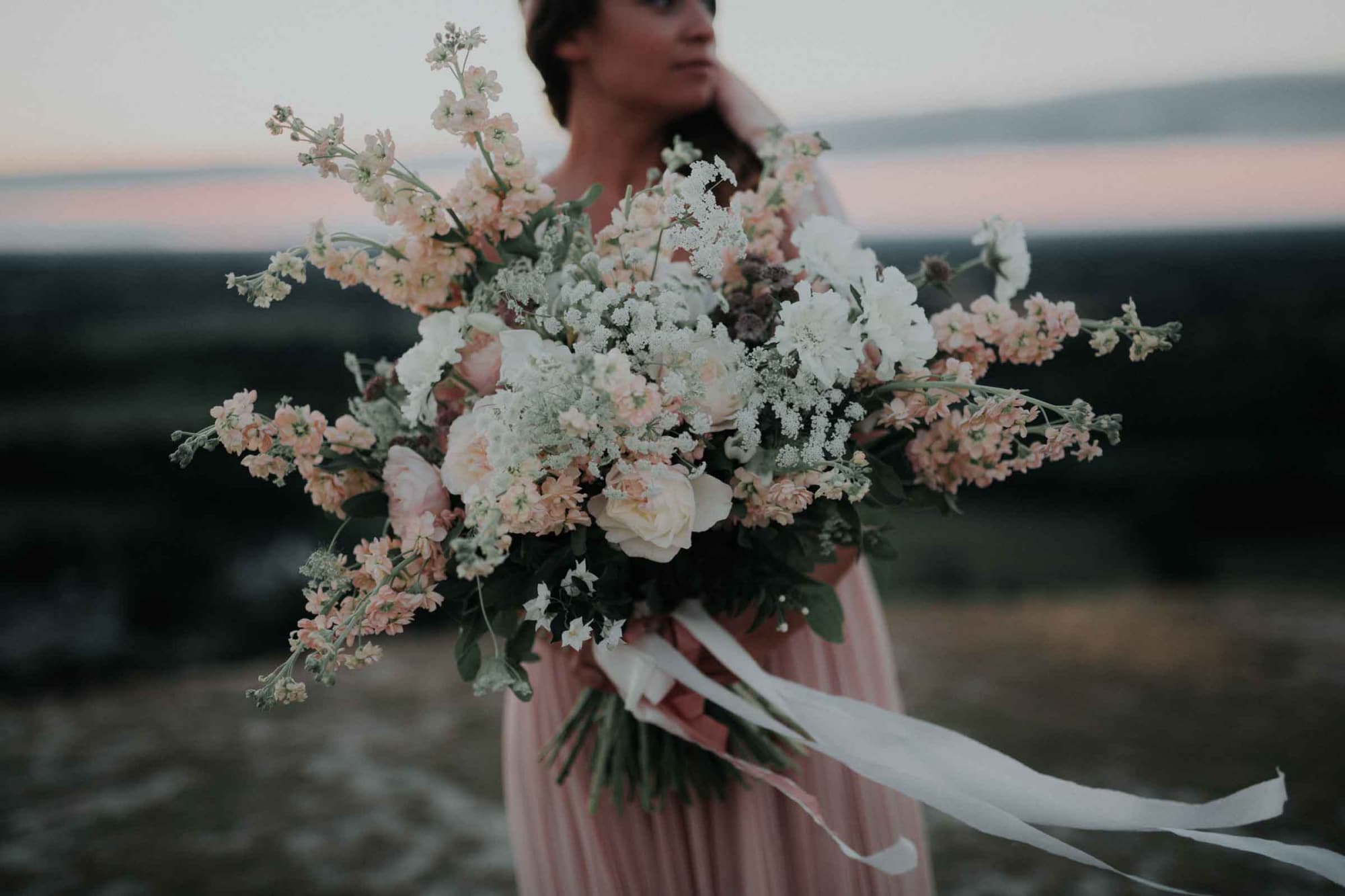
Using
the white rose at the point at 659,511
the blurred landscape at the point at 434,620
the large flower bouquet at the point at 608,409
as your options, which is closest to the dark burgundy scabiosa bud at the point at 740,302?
the large flower bouquet at the point at 608,409

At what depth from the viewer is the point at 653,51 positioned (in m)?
1.61

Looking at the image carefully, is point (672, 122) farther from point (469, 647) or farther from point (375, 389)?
point (469, 647)

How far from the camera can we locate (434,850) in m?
4.07

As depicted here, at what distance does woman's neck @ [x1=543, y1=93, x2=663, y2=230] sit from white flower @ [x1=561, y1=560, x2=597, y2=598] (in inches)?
31.4

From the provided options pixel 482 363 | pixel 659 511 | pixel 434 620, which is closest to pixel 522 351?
pixel 482 363

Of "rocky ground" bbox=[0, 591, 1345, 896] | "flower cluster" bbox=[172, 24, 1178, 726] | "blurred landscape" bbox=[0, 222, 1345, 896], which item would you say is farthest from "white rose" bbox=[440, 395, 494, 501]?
"rocky ground" bbox=[0, 591, 1345, 896]

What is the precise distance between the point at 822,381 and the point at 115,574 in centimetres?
578

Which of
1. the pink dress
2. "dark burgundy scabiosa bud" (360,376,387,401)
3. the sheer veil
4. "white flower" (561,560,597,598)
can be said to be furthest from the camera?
the sheer veil

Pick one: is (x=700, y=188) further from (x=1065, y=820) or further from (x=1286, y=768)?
(x=1286, y=768)

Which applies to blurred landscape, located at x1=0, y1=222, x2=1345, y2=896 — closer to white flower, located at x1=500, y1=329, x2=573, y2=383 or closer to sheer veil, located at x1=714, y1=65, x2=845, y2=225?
sheer veil, located at x1=714, y1=65, x2=845, y2=225

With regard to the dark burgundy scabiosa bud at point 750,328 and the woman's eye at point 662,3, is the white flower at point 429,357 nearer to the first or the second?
the dark burgundy scabiosa bud at point 750,328

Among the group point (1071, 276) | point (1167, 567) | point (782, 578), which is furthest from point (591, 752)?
point (1167, 567)

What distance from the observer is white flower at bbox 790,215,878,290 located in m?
1.19

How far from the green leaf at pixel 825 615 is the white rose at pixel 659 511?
11.6 inches
